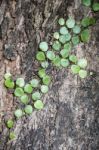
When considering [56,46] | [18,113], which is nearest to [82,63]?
[56,46]

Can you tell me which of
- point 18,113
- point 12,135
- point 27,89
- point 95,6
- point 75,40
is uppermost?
point 95,6

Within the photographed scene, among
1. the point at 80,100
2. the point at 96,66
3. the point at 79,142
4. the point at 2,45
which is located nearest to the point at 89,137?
the point at 79,142

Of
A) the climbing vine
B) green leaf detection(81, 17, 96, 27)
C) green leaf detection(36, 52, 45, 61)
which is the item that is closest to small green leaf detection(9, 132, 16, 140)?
the climbing vine

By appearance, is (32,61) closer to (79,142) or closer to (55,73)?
(55,73)

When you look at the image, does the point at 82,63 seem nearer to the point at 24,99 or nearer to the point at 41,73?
the point at 41,73

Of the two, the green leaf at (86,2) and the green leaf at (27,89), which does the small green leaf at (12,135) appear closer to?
the green leaf at (27,89)

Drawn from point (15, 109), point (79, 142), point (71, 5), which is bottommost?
point (79, 142)
